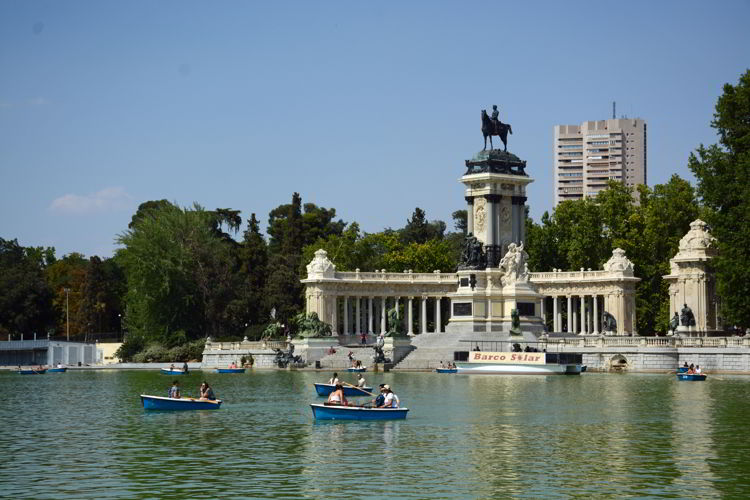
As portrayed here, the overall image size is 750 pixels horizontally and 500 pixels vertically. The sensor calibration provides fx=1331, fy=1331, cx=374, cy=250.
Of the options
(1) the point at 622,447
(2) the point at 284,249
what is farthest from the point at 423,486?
(2) the point at 284,249

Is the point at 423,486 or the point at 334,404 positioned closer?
the point at 423,486

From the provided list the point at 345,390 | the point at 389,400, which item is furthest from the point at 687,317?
the point at 389,400

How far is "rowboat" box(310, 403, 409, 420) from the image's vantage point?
49.5 m

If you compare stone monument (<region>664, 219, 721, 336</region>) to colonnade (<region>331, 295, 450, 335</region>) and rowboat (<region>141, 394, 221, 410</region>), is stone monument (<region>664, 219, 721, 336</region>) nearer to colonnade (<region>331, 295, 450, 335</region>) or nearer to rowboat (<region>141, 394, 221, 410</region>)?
colonnade (<region>331, 295, 450, 335</region>)

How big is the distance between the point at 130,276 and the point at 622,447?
267 feet

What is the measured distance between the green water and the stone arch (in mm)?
17069

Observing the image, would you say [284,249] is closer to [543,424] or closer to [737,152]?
[737,152]

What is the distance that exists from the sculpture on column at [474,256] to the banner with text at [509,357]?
19.5 meters

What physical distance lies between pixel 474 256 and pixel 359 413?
5486cm

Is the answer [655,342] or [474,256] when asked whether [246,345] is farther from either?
[655,342]

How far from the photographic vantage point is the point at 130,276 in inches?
4643

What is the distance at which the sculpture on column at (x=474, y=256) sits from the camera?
339ft

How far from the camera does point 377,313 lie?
410 feet

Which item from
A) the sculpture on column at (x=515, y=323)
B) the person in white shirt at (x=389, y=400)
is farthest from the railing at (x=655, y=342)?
the person in white shirt at (x=389, y=400)
